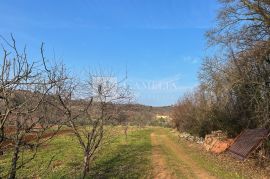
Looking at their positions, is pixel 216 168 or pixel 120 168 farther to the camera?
pixel 120 168

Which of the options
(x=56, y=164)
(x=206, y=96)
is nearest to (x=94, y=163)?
(x=56, y=164)

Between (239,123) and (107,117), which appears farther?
(239,123)

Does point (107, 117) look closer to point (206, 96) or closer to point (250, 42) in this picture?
point (250, 42)

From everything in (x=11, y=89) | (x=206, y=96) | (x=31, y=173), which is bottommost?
(x=31, y=173)

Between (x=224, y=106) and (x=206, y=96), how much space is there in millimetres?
6668

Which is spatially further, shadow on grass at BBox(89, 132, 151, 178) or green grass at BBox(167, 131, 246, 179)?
shadow on grass at BBox(89, 132, 151, 178)

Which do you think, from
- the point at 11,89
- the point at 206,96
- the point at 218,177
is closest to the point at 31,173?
the point at 218,177

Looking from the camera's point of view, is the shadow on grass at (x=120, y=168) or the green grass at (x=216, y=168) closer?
the green grass at (x=216, y=168)

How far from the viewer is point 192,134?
4253cm

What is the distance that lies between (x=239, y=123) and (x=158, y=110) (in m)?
110

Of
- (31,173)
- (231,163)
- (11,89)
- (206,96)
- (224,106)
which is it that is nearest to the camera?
(11,89)

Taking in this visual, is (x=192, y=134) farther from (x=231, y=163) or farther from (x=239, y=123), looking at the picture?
(x=231, y=163)

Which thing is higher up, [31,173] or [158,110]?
[158,110]

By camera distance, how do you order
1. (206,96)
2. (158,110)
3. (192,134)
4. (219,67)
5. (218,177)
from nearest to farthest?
(218,177)
(219,67)
(206,96)
(192,134)
(158,110)
